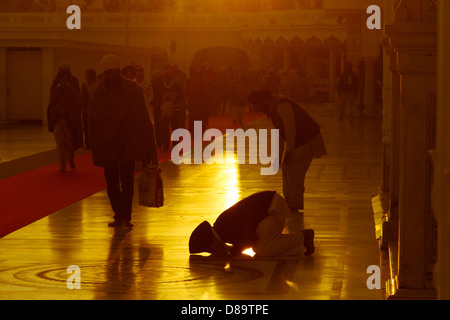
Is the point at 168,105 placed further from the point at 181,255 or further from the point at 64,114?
the point at 181,255

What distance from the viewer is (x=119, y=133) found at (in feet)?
34.9

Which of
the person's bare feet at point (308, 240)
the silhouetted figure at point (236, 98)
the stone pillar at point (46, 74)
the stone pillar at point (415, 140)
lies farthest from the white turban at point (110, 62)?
the stone pillar at point (46, 74)

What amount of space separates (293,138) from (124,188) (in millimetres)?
1980

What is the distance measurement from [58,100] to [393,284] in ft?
31.0

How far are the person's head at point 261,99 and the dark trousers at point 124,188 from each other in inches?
59.3

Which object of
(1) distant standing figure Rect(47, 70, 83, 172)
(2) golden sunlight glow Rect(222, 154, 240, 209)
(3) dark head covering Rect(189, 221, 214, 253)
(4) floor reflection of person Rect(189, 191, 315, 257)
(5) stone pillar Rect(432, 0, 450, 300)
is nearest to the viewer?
(5) stone pillar Rect(432, 0, 450, 300)

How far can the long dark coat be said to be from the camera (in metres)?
10.6

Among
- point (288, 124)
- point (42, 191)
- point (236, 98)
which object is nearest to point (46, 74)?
point (236, 98)

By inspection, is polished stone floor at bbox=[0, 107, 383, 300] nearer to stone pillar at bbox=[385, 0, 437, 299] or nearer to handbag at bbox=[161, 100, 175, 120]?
stone pillar at bbox=[385, 0, 437, 299]

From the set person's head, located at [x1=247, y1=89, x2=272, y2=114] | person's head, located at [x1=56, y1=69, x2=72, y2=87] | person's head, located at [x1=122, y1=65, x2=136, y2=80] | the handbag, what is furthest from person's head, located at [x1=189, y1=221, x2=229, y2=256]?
the handbag

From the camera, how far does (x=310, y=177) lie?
15.8m

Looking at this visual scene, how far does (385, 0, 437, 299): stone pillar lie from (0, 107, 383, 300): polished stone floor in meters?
0.42

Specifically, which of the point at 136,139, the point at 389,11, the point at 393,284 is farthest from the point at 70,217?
the point at 393,284

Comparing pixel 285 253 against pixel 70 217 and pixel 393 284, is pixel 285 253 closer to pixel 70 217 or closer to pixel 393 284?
pixel 393 284
